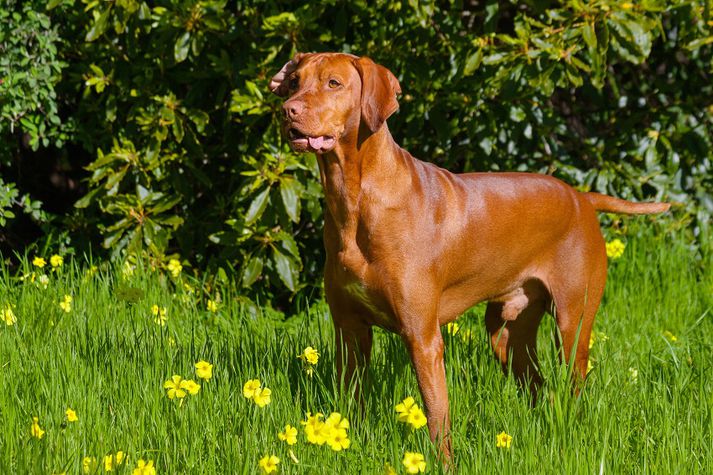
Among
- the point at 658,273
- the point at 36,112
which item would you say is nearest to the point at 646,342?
the point at 658,273

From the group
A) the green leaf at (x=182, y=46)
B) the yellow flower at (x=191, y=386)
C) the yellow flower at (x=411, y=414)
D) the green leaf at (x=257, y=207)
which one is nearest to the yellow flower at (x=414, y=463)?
the yellow flower at (x=411, y=414)

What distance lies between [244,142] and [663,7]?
2257mm

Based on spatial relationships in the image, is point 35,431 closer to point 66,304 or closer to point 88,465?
point 88,465

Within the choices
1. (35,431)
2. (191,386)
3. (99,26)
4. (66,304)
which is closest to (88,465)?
(35,431)

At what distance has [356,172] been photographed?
3.39 m

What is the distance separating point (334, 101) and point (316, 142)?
153mm

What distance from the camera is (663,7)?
4750mm

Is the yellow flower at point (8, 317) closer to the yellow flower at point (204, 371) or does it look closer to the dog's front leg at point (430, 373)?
the yellow flower at point (204, 371)

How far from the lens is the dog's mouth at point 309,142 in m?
3.17

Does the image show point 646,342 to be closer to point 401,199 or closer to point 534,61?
point 534,61

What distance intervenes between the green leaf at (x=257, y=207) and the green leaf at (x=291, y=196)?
88mm

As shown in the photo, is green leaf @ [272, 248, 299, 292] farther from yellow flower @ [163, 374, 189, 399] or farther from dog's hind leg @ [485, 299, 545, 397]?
yellow flower @ [163, 374, 189, 399]

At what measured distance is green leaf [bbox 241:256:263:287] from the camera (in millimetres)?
5129

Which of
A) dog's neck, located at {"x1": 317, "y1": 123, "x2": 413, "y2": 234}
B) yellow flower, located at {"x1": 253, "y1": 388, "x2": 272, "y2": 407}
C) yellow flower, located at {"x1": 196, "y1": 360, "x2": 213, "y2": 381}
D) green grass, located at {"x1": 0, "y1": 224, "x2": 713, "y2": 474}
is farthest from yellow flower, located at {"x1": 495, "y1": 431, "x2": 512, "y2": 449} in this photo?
yellow flower, located at {"x1": 196, "y1": 360, "x2": 213, "y2": 381}
